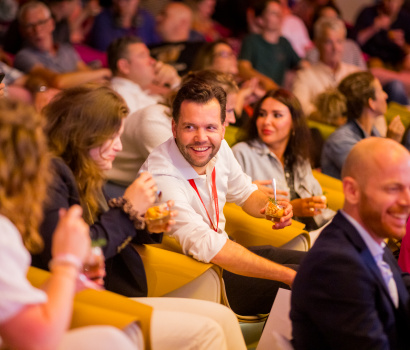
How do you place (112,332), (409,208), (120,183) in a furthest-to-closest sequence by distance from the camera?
(120,183) → (409,208) → (112,332)

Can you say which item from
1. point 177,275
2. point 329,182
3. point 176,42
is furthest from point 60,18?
point 177,275

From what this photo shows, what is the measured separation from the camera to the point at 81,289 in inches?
70.2

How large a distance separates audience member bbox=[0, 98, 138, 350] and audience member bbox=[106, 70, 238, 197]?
5.08ft

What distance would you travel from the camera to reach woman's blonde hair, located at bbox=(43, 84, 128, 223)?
2.08 meters

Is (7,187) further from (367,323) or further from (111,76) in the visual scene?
(111,76)

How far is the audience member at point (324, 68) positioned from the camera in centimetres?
520

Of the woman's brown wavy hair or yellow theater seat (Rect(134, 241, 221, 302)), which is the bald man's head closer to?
yellow theater seat (Rect(134, 241, 221, 302))

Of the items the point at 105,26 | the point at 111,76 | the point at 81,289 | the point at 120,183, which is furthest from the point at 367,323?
the point at 105,26

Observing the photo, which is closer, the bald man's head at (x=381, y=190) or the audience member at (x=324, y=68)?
the bald man's head at (x=381, y=190)

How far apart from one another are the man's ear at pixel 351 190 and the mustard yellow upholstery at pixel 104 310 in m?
0.64

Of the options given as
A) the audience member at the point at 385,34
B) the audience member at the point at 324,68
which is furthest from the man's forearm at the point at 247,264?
the audience member at the point at 385,34

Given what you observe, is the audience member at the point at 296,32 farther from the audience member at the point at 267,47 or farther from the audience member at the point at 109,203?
the audience member at the point at 109,203

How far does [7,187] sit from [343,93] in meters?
3.18

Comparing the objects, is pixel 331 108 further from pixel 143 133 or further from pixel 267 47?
pixel 143 133
